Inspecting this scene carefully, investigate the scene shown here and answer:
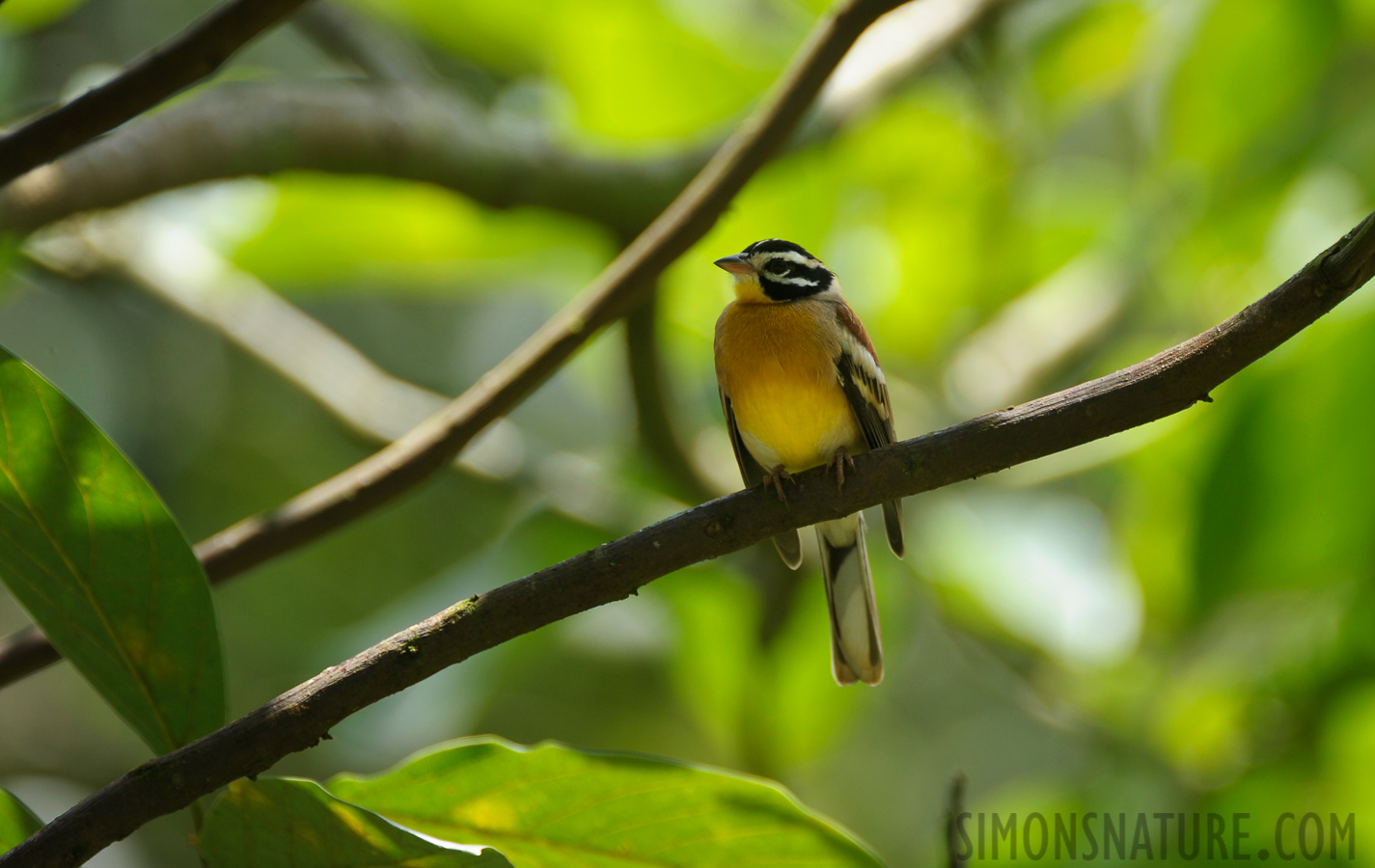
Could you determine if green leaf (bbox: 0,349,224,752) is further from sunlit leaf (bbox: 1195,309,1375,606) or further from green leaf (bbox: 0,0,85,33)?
sunlit leaf (bbox: 1195,309,1375,606)

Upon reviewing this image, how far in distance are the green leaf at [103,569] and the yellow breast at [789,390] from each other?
210cm

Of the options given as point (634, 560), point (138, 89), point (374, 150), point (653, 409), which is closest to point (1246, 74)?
point (653, 409)

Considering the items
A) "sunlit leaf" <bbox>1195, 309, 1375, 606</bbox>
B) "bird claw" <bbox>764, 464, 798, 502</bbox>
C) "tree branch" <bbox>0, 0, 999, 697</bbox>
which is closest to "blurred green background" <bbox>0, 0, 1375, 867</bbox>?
"sunlit leaf" <bbox>1195, 309, 1375, 606</bbox>

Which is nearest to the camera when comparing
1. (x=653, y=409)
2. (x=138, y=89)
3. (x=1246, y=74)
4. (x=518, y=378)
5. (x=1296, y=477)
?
(x=138, y=89)

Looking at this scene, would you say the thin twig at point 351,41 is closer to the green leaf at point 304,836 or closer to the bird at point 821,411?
the bird at point 821,411

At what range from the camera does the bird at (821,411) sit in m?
3.64

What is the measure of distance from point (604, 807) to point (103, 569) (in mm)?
1024

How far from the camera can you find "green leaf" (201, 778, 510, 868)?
1.67 meters

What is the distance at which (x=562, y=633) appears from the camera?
15.8 feet

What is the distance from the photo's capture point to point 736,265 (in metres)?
4.07

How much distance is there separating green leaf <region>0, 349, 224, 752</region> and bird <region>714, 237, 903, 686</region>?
201 cm

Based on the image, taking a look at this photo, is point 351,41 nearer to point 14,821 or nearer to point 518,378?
point 518,378

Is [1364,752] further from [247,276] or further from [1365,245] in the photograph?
[247,276]

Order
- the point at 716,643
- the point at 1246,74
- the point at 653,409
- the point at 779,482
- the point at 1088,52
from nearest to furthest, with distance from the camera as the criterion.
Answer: the point at 779,482 < the point at 1246,74 < the point at 716,643 < the point at 653,409 < the point at 1088,52
